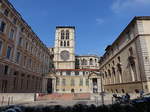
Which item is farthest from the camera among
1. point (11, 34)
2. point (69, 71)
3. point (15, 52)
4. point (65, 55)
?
point (65, 55)

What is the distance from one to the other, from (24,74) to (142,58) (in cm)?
2788

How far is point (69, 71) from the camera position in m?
56.7

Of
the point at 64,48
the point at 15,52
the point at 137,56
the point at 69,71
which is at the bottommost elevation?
the point at 69,71

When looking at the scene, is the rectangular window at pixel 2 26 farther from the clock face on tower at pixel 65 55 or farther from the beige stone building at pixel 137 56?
the clock face on tower at pixel 65 55

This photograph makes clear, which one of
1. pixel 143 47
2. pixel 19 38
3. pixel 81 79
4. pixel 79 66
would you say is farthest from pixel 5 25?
pixel 79 66

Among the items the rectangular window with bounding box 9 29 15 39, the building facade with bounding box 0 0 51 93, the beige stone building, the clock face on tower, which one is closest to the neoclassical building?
the clock face on tower

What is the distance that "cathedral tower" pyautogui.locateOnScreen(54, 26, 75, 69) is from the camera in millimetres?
71938

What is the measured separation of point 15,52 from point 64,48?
1908 inches

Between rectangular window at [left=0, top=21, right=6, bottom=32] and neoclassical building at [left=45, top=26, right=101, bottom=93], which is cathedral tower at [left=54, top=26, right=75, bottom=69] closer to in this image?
neoclassical building at [left=45, top=26, right=101, bottom=93]

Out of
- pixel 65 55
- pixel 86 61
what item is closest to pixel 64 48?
pixel 65 55

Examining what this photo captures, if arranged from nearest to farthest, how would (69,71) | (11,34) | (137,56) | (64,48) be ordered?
(137,56), (11,34), (69,71), (64,48)

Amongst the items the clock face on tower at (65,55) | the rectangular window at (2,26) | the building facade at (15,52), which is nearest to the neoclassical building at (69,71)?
the clock face on tower at (65,55)

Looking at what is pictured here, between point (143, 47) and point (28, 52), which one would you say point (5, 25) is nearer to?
point (28, 52)

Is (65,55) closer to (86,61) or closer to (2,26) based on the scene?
(86,61)
